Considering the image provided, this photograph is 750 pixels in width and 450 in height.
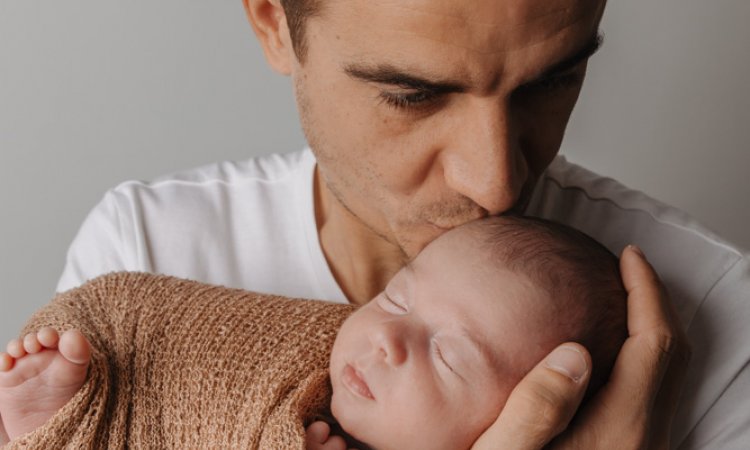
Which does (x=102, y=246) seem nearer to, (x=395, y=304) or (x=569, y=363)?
(x=395, y=304)

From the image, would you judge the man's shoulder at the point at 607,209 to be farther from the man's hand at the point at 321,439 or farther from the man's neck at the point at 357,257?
the man's hand at the point at 321,439

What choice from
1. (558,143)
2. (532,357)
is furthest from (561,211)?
(532,357)

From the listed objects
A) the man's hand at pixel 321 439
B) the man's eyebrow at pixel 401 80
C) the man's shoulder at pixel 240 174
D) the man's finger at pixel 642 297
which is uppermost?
the man's eyebrow at pixel 401 80

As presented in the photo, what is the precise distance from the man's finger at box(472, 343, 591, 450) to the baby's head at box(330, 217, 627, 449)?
49 millimetres

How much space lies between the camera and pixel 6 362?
4.25ft

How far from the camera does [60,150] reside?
251 cm

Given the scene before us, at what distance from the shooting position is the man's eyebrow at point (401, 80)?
4.36 ft

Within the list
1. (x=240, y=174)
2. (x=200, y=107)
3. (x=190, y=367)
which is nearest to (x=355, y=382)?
(x=190, y=367)

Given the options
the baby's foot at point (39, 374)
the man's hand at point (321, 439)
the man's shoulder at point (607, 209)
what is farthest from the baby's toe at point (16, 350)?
the man's shoulder at point (607, 209)

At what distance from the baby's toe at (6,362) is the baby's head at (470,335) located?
16.0 inches

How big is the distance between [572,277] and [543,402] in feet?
0.63

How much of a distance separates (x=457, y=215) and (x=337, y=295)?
37cm

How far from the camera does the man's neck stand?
1.76 m

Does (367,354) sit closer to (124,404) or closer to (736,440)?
(124,404)
